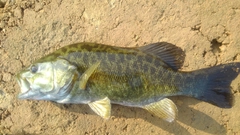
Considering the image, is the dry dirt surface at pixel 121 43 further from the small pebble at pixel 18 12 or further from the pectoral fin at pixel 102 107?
the pectoral fin at pixel 102 107

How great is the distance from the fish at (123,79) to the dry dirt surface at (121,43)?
27 centimetres

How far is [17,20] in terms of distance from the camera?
13.5ft

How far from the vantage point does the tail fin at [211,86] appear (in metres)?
3.71

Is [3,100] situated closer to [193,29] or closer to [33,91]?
[33,91]

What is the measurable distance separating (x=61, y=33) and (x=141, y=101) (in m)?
1.26

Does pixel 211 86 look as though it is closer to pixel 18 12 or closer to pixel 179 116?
pixel 179 116

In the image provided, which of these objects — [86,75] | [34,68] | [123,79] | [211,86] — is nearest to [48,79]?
[34,68]

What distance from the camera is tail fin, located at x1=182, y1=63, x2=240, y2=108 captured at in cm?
371

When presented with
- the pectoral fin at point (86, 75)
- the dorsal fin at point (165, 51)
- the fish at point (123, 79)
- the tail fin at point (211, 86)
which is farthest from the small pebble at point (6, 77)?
the tail fin at point (211, 86)

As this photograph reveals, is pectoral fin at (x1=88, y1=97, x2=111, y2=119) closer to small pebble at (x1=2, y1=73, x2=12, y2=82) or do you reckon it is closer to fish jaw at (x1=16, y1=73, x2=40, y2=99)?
fish jaw at (x1=16, y1=73, x2=40, y2=99)

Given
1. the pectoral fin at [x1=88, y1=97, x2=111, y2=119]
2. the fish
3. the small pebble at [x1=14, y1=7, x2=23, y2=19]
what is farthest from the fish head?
the small pebble at [x1=14, y1=7, x2=23, y2=19]

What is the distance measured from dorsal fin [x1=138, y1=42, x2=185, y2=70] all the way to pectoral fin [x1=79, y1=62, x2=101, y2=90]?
0.61 metres

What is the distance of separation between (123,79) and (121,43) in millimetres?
573

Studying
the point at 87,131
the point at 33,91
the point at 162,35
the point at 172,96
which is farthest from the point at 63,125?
the point at 162,35
